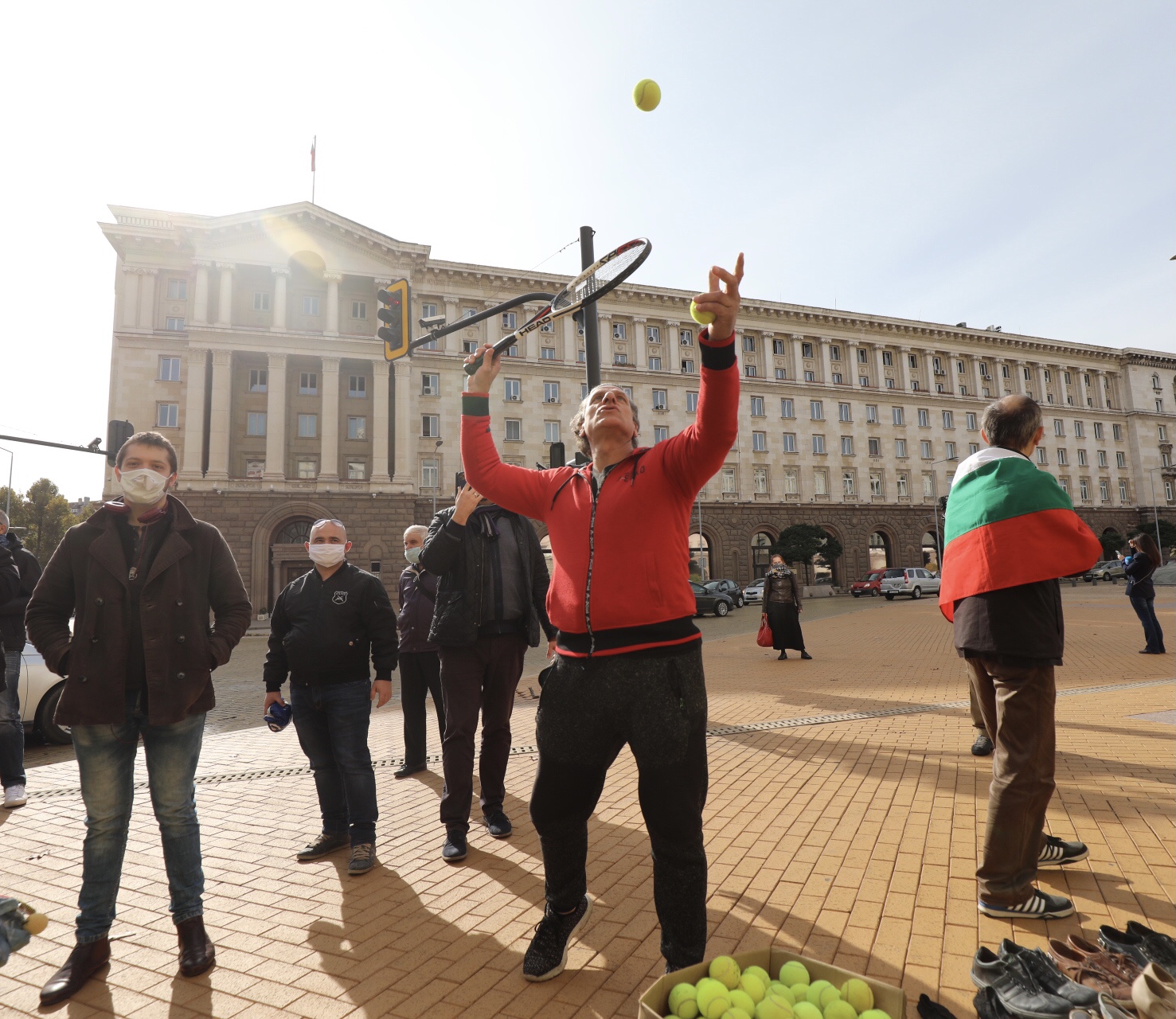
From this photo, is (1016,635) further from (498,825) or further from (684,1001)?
(498,825)

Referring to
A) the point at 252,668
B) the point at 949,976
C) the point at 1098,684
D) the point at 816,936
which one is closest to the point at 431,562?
the point at 816,936

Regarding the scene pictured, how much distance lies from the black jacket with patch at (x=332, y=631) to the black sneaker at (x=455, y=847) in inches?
38.8

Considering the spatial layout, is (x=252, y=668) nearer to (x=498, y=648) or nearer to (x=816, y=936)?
(x=498, y=648)

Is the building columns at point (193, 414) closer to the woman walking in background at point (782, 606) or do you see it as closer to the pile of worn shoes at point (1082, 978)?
the woman walking in background at point (782, 606)

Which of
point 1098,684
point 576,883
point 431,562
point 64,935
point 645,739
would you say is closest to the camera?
point 645,739

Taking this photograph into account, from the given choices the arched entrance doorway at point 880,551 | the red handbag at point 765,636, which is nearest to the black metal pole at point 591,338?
the red handbag at point 765,636

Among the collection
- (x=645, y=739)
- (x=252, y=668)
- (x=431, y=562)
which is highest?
(x=431, y=562)

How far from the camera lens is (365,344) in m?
42.7

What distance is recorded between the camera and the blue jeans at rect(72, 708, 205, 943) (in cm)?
312

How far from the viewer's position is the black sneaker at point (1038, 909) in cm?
306

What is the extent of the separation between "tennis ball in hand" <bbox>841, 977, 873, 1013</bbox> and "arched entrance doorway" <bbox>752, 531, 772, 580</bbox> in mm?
50535

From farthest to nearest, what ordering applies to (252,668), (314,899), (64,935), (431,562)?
(252,668)
(431,562)
(314,899)
(64,935)

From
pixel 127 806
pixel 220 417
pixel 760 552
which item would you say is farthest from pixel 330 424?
pixel 127 806

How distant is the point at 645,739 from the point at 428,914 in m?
1.75
